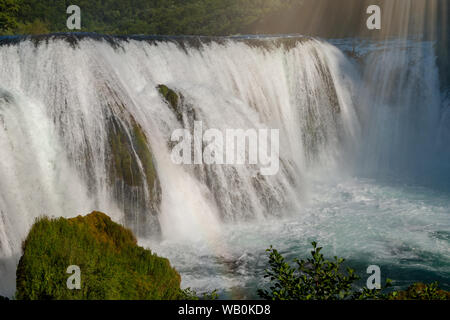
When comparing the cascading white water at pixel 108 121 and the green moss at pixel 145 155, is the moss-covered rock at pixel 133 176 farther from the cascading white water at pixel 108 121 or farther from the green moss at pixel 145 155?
the cascading white water at pixel 108 121

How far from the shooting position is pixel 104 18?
53938 mm

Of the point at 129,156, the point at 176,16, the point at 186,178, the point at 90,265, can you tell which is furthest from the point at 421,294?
the point at 176,16

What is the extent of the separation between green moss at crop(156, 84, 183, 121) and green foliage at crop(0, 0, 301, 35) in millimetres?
38147

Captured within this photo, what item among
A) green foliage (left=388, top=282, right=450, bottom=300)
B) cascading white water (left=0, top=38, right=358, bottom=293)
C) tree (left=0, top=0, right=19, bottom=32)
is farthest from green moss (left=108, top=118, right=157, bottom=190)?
tree (left=0, top=0, right=19, bottom=32)

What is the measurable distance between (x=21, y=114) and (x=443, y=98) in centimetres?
2020

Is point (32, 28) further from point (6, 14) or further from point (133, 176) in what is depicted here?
point (133, 176)

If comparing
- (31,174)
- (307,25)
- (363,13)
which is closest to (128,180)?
(31,174)

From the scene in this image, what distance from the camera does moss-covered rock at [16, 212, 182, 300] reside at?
573 centimetres

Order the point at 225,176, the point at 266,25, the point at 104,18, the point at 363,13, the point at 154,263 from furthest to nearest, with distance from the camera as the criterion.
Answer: the point at 104,18 → the point at 266,25 → the point at 363,13 → the point at 225,176 → the point at 154,263

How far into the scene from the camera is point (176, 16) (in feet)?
176

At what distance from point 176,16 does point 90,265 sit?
51061 mm

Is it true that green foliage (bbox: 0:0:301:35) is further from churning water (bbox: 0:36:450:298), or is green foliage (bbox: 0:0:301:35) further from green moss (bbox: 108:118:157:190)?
green moss (bbox: 108:118:157:190)

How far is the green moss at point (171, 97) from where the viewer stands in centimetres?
1370

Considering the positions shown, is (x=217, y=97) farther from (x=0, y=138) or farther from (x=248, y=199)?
(x=0, y=138)
